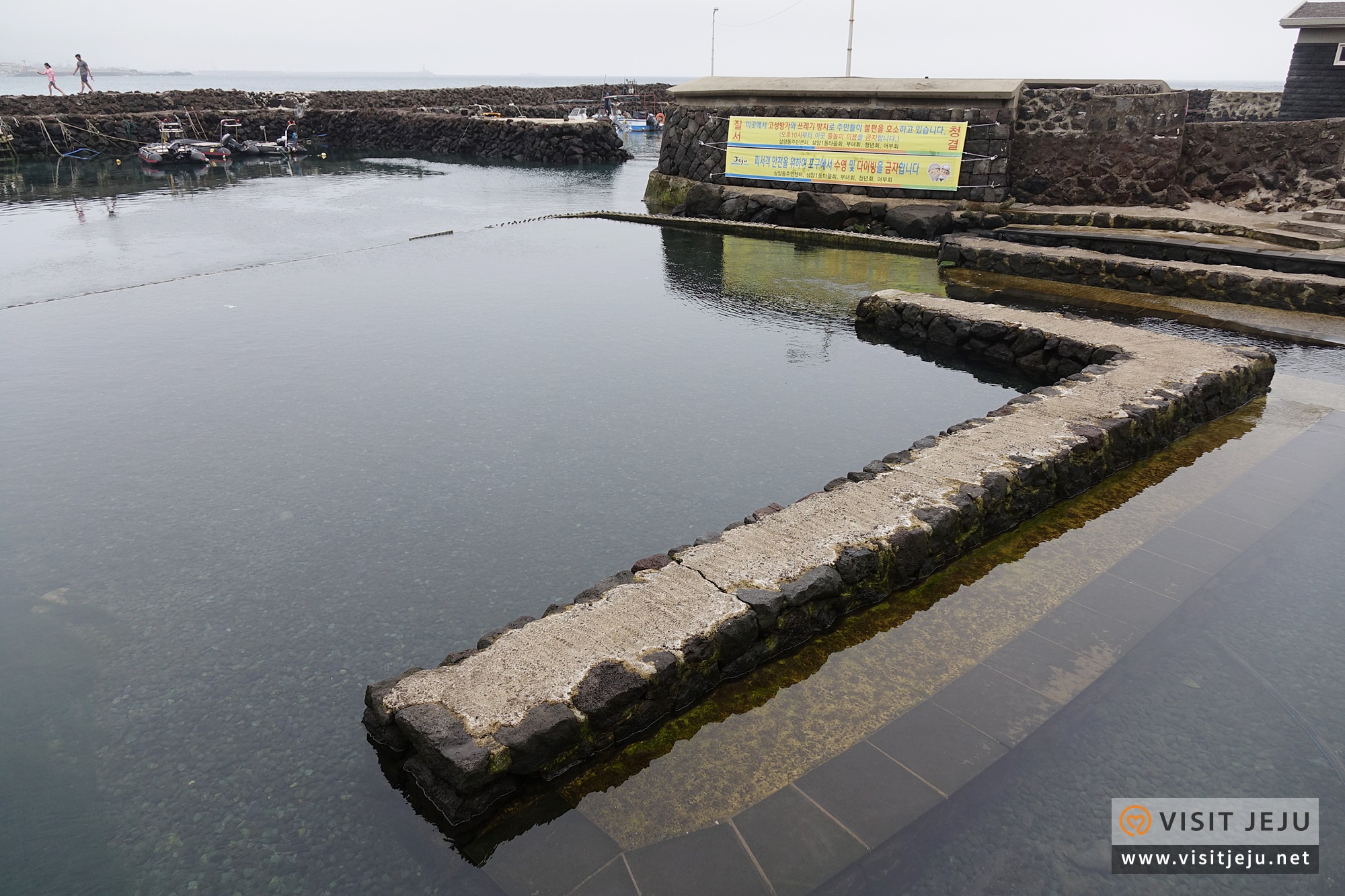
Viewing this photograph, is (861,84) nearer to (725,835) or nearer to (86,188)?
(725,835)

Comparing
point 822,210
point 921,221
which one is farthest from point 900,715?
point 822,210

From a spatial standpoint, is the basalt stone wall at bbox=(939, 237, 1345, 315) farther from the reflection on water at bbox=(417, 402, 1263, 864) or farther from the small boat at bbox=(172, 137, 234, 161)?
the small boat at bbox=(172, 137, 234, 161)

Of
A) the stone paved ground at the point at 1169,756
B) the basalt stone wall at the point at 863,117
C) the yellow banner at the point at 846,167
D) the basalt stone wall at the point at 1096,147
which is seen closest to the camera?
the stone paved ground at the point at 1169,756

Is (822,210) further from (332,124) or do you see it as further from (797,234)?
(332,124)

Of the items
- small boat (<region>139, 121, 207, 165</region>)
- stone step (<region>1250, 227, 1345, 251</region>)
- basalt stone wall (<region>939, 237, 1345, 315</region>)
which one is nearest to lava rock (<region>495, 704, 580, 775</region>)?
basalt stone wall (<region>939, 237, 1345, 315</region>)

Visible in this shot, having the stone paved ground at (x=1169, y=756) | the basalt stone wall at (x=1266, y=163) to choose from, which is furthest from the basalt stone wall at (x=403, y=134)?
the stone paved ground at (x=1169, y=756)

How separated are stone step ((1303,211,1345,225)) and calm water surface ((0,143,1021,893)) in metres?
6.04

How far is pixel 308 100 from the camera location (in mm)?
57062

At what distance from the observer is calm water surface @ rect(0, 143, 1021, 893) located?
12.6 feet

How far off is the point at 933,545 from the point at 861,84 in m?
15.3

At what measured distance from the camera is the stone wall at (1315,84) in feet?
70.0

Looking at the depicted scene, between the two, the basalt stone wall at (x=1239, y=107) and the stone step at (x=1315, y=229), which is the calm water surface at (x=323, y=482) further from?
the basalt stone wall at (x=1239, y=107)

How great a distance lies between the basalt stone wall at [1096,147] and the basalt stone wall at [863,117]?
0.44 meters

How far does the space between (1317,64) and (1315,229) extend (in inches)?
494
